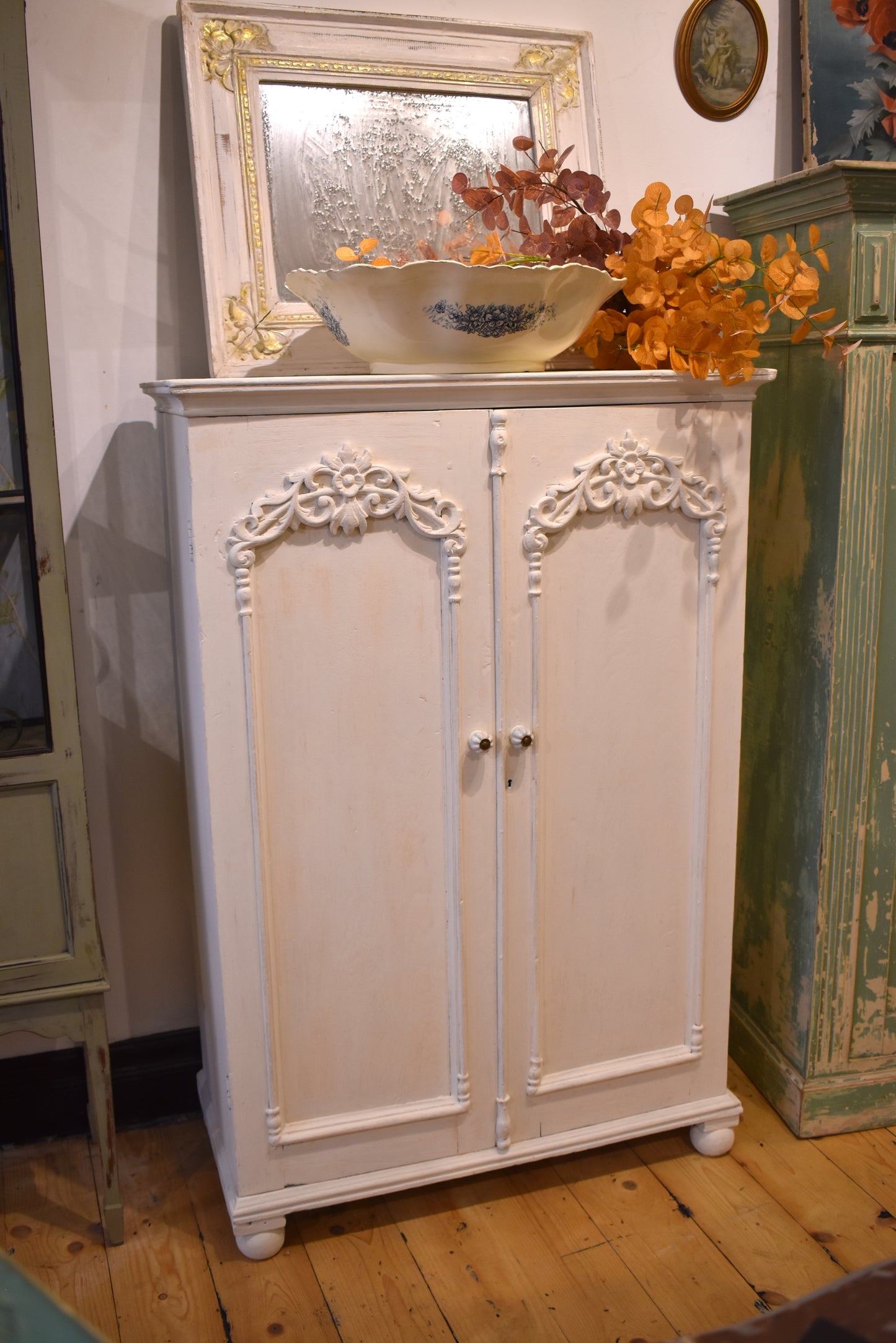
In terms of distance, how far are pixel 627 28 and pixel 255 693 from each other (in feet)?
4.50

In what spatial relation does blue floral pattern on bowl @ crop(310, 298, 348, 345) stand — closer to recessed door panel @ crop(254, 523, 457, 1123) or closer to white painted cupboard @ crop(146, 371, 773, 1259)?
white painted cupboard @ crop(146, 371, 773, 1259)

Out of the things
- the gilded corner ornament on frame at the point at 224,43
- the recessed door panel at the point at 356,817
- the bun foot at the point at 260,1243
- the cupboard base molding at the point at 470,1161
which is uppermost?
the gilded corner ornament on frame at the point at 224,43

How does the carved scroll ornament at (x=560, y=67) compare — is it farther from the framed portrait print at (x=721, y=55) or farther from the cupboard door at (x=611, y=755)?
the cupboard door at (x=611, y=755)

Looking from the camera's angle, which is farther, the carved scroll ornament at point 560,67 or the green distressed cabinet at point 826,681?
the carved scroll ornament at point 560,67

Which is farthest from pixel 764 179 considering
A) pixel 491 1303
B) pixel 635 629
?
pixel 491 1303

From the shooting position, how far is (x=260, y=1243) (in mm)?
1693

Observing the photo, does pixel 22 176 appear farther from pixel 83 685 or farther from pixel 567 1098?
pixel 567 1098

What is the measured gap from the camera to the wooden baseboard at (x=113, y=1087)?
1967 millimetres

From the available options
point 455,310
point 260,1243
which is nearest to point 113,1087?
point 260,1243

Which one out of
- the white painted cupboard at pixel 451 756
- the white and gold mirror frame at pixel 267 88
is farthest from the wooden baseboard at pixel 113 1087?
the white and gold mirror frame at pixel 267 88

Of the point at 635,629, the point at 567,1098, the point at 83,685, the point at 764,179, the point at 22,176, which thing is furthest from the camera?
the point at 764,179

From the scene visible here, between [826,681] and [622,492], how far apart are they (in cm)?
51

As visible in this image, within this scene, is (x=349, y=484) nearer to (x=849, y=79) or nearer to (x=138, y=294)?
(x=138, y=294)

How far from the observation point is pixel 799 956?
6.44 ft
